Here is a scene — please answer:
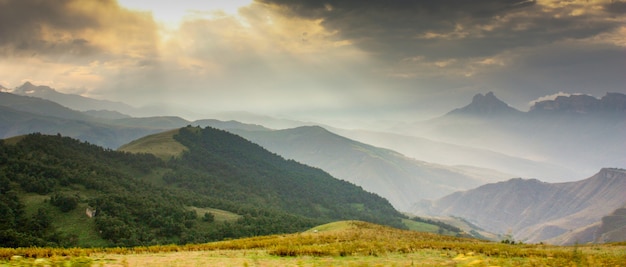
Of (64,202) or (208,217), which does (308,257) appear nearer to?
(64,202)

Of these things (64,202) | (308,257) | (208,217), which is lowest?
(208,217)

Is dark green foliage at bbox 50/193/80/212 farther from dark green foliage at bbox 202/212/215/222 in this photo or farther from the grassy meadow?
the grassy meadow

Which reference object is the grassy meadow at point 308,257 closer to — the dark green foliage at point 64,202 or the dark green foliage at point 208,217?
the dark green foliage at point 64,202

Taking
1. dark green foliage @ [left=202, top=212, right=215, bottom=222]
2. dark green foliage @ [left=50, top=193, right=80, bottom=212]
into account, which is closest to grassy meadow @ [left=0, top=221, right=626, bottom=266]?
dark green foliage @ [left=50, top=193, right=80, bottom=212]

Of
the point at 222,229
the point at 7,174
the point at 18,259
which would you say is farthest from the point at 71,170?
the point at 18,259

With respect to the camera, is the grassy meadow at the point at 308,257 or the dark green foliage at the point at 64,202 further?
the dark green foliage at the point at 64,202

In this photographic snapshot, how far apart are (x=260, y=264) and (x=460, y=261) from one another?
38.6 feet


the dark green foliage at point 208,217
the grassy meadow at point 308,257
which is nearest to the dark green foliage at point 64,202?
the dark green foliage at point 208,217

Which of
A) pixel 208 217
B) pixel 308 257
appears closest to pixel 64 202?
pixel 208 217

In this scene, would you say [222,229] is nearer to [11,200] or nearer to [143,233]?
[143,233]

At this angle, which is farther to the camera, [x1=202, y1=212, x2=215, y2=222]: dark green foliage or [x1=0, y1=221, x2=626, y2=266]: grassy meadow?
[x1=202, y1=212, x2=215, y2=222]: dark green foliage

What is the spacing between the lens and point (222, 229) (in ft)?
458

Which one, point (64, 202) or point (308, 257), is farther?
point (64, 202)

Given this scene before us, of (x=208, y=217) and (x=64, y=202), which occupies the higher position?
(x=64, y=202)
